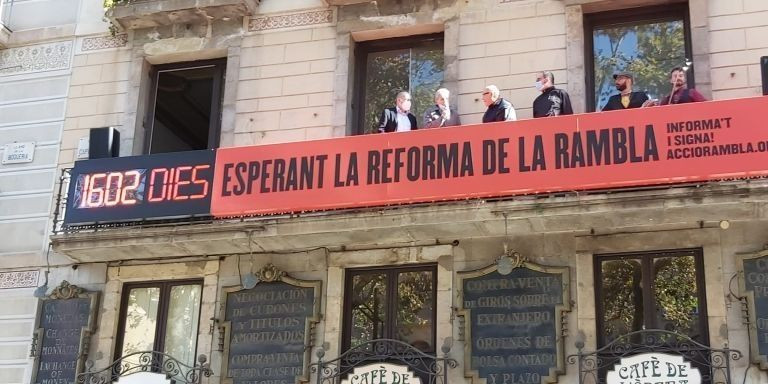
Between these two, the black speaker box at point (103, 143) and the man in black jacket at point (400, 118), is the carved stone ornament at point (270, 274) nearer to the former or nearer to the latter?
the man in black jacket at point (400, 118)

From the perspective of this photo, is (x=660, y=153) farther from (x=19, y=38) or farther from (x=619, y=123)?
(x=19, y=38)

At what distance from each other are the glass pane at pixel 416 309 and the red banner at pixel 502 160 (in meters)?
1.33

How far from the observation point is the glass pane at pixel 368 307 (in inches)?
524

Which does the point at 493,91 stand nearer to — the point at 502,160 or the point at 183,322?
the point at 502,160

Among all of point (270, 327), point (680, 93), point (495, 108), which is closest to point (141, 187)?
point (270, 327)

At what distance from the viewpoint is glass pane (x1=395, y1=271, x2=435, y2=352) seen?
13039 millimetres

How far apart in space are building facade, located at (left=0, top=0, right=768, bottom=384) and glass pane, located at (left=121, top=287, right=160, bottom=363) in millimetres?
33

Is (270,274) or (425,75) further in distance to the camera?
(425,75)

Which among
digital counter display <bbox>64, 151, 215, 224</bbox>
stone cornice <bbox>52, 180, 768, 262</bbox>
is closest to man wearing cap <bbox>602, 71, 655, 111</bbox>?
stone cornice <bbox>52, 180, 768, 262</bbox>

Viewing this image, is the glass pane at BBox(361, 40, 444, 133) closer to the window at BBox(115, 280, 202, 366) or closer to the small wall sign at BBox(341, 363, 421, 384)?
the window at BBox(115, 280, 202, 366)

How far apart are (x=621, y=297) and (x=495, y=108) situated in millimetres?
2977

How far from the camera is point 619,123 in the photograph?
12.0 metres

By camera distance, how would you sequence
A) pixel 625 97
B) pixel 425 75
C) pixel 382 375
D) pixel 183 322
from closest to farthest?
1. pixel 382 375
2. pixel 625 97
3. pixel 183 322
4. pixel 425 75

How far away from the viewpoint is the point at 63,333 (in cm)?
→ 1443
